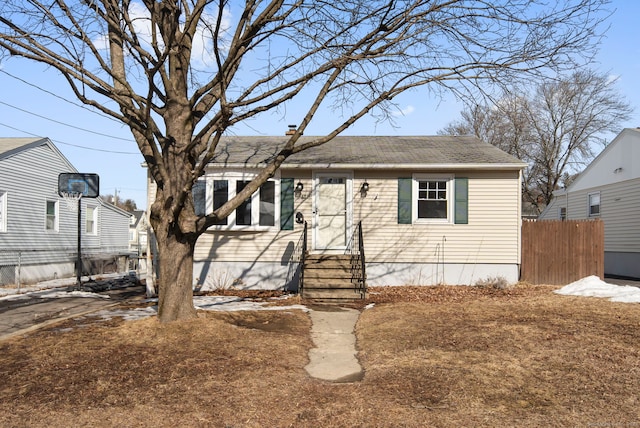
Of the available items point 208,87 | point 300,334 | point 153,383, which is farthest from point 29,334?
point 208,87

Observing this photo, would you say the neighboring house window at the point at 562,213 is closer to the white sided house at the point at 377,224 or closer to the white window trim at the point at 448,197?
the white sided house at the point at 377,224

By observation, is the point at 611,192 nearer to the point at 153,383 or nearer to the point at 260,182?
the point at 260,182

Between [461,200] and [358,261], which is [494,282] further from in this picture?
[358,261]

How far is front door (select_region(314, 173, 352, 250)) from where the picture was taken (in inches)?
521

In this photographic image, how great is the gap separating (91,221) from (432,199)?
17514mm

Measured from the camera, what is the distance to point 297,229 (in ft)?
43.1

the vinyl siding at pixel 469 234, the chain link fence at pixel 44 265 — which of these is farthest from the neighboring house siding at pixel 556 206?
the chain link fence at pixel 44 265

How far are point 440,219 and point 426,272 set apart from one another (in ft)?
4.67

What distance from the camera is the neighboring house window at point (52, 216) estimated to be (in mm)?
20523

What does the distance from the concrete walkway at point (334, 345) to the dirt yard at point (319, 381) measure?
0.16 m

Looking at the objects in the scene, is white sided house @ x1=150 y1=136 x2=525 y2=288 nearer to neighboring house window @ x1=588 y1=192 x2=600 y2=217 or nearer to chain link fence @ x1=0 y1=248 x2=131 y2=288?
chain link fence @ x1=0 y1=248 x2=131 y2=288

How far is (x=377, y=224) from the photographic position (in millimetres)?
13156

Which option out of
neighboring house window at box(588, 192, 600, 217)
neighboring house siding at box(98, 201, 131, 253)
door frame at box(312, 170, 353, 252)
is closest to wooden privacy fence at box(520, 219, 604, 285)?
door frame at box(312, 170, 353, 252)

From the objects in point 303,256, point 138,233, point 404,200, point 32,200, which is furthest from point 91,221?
point 404,200
